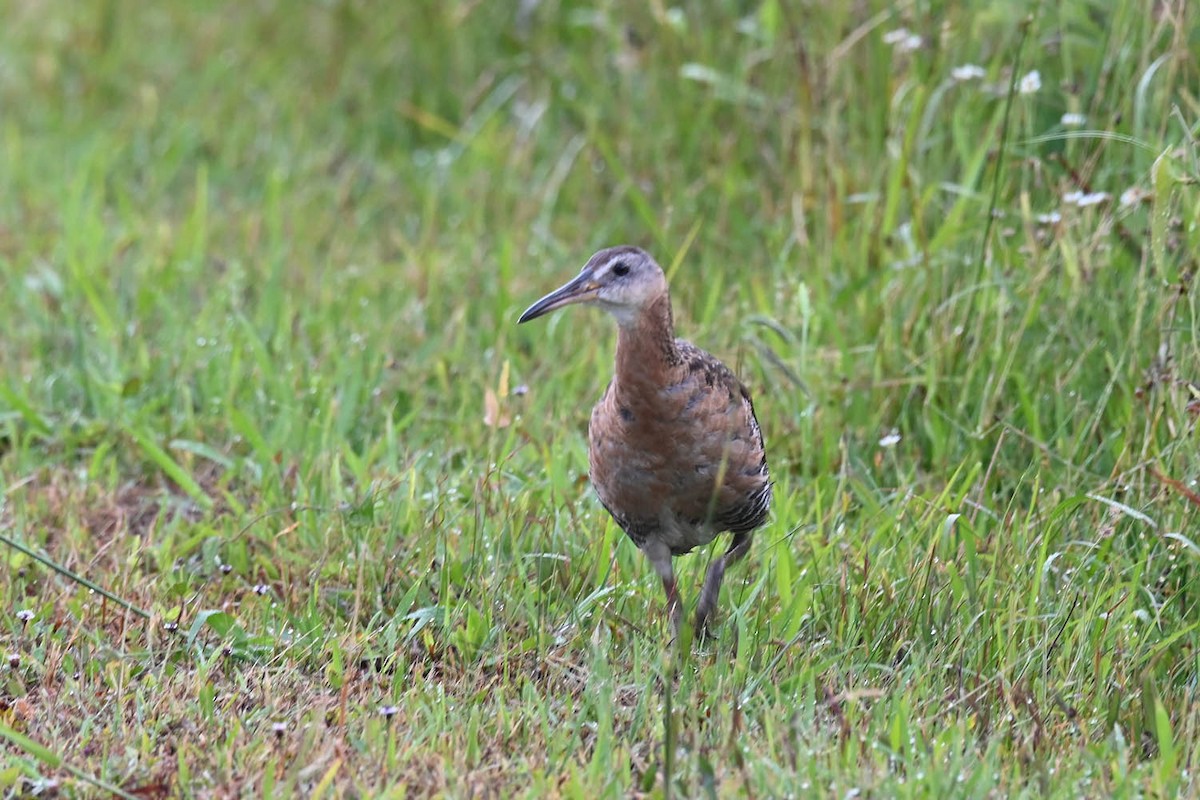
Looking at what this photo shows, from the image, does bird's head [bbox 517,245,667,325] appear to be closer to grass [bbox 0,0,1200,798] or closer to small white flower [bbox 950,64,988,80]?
grass [bbox 0,0,1200,798]

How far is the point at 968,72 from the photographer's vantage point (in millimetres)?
5207

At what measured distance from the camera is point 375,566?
4.19 metres

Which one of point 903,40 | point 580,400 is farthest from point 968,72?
point 580,400

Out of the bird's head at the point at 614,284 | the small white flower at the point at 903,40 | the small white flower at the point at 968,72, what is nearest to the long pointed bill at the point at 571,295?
the bird's head at the point at 614,284

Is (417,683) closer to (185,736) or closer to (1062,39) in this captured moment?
(185,736)

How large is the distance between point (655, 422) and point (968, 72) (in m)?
2.03

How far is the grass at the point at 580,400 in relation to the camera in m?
3.55

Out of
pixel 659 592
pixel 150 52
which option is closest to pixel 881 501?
pixel 659 592

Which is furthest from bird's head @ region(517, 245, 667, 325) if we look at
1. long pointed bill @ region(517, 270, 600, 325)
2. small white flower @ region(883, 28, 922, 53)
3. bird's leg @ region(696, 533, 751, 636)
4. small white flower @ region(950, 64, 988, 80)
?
small white flower @ region(883, 28, 922, 53)

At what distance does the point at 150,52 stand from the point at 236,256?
2.06 metres

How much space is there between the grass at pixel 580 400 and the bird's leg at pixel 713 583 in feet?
0.27

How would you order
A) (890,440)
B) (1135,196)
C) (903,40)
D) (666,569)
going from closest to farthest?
(666,569)
(1135,196)
(890,440)
(903,40)

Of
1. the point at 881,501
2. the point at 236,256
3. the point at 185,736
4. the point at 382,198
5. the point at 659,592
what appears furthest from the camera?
the point at 382,198

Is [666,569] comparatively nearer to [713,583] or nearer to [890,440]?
[713,583]
